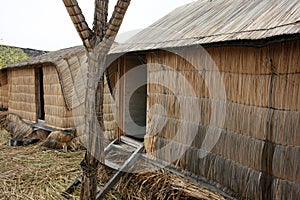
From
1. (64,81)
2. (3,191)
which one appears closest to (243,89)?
(3,191)

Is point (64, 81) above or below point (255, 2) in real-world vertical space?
below

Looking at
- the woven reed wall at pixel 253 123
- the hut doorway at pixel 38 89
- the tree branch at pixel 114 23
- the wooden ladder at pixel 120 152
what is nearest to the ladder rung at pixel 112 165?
the wooden ladder at pixel 120 152

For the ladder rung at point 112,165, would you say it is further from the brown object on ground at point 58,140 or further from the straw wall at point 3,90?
the straw wall at point 3,90

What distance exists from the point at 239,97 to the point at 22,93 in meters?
9.54

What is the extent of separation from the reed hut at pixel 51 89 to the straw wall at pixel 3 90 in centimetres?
251

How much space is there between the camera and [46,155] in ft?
25.4

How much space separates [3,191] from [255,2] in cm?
578

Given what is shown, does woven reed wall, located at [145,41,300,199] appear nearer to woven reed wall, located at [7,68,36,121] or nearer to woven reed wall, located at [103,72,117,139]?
woven reed wall, located at [103,72,117,139]

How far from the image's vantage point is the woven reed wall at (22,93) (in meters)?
9.78

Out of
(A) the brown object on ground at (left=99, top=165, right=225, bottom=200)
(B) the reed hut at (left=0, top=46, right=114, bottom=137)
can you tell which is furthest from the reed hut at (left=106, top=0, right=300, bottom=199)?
(B) the reed hut at (left=0, top=46, right=114, bottom=137)

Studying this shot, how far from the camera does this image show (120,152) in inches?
205

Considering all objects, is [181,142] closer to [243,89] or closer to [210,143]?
[210,143]

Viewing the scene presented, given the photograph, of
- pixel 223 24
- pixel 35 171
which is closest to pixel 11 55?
pixel 35 171

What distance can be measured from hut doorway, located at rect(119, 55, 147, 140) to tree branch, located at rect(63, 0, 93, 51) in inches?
94.6
